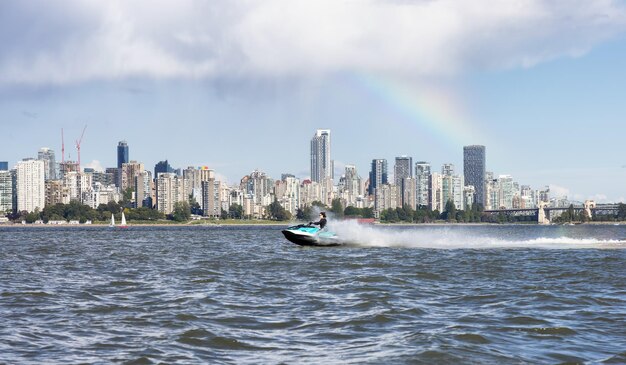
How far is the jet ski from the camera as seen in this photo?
6304 cm

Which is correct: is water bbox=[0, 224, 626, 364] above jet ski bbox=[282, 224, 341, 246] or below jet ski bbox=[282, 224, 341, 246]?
below

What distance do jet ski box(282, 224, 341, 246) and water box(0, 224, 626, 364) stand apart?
17362 mm

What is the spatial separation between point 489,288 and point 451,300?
14.9 feet

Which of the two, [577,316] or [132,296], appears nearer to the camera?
[577,316]

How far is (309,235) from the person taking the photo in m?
63.0

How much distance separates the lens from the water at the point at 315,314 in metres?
19.6

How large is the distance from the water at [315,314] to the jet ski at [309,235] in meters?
17.4

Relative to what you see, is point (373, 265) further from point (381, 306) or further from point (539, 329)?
point (539, 329)

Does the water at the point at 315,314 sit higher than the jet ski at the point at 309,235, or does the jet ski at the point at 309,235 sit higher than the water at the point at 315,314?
the jet ski at the point at 309,235

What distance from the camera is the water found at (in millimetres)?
19578

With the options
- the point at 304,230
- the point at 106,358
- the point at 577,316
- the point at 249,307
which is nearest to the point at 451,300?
the point at 577,316

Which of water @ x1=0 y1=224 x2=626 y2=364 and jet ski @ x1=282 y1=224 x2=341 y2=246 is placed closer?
water @ x1=0 y1=224 x2=626 y2=364

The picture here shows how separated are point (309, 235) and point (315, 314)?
37611mm

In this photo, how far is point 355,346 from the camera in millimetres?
20344
